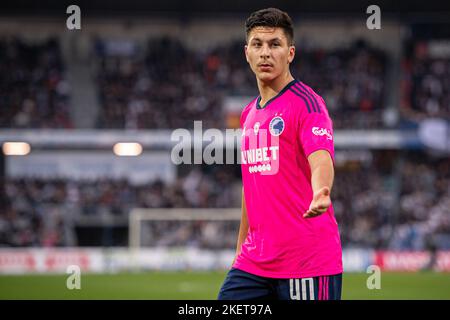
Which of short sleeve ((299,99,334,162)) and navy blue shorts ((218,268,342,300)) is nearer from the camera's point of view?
short sleeve ((299,99,334,162))

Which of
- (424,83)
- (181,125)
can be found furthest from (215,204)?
(424,83)

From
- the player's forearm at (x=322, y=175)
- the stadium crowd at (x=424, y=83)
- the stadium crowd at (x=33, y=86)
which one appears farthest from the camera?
the stadium crowd at (x=424, y=83)

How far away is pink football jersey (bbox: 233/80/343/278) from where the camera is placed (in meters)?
5.27

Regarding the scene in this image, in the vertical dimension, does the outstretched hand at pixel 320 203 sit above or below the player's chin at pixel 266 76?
below

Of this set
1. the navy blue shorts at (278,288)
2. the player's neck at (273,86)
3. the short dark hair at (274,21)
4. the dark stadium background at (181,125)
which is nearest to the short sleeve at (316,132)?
the player's neck at (273,86)

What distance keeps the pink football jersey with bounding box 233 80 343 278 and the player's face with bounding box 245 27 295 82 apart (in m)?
0.14

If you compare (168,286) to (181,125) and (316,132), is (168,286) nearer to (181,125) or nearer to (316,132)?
(181,125)

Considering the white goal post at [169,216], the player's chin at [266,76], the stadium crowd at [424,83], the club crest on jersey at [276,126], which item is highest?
the stadium crowd at [424,83]

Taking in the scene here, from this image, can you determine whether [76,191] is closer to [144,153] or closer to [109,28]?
[144,153]

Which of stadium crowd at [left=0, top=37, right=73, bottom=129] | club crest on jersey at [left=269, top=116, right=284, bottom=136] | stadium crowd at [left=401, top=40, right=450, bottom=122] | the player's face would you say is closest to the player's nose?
the player's face

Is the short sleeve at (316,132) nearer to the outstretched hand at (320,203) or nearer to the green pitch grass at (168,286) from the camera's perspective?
the outstretched hand at (320,203)

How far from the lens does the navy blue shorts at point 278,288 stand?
524 cm

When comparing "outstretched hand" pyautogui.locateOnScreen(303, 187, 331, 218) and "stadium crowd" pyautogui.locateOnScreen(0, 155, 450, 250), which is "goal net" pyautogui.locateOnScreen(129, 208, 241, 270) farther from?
"outstretched hand" pyautogui.locateOnScreen(303, 187, 331, 218)

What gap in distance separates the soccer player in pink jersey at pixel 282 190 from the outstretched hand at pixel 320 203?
17.6 inches
